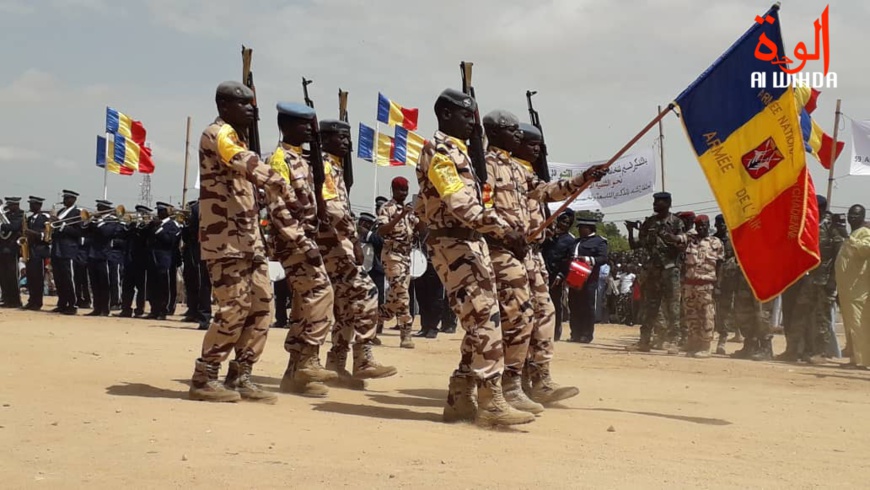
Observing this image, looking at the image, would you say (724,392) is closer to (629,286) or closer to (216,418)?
(216,418)

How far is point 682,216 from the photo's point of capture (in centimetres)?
1509

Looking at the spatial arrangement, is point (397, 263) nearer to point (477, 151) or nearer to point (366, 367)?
point (366, 367)

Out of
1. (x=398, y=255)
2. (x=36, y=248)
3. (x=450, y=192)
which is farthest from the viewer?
(x=36, y=248)

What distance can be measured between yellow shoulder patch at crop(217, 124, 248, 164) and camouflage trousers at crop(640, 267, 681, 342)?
887cm

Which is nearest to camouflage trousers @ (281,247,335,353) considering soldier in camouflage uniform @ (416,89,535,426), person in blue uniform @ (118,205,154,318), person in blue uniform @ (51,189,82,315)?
soldier in camouflage uniform @ (416,89,535,426)

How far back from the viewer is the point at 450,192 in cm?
596

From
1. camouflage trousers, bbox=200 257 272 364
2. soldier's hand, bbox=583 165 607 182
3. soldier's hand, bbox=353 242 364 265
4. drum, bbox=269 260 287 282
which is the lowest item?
camouflage trousers, bbox=200 257 272 364

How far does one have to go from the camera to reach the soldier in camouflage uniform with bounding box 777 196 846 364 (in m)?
13.2

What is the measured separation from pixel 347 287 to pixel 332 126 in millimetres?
1458

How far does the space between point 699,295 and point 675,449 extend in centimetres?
859

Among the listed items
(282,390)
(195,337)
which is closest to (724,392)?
(282,390)

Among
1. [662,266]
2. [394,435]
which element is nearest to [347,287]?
[394,435]

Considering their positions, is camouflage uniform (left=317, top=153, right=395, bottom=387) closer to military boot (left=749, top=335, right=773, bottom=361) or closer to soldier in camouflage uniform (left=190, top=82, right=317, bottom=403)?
soldier in camouflage uniform (left=190, top=82, right=317, bottom=403)

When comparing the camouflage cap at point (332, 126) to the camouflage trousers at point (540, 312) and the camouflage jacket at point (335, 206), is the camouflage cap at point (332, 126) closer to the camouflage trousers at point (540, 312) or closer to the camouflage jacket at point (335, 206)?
the camouflage jacket at point (335, 206)
